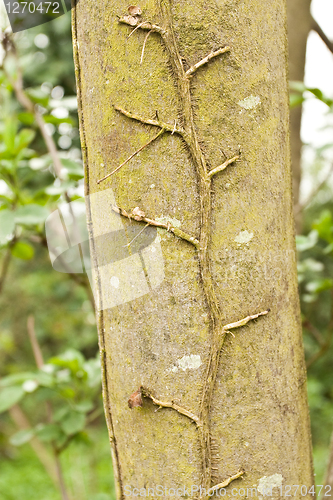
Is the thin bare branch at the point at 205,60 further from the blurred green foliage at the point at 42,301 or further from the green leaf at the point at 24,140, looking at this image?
the green leaf at the point at 24,140

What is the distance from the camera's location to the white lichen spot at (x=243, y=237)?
1.53ft

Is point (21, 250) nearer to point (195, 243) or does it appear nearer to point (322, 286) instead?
point (195, 243)

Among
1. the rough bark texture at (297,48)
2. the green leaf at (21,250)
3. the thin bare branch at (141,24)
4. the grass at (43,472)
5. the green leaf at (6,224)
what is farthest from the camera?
the grass at (43,472)

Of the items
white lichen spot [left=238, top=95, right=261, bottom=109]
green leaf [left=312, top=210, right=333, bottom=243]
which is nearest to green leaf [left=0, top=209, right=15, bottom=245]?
white lichen spot [left=238, top=95, right=261, bottom=109]

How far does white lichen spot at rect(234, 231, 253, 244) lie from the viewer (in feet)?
1.53

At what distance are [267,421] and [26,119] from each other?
1.03 meters

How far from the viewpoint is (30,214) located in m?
0.93

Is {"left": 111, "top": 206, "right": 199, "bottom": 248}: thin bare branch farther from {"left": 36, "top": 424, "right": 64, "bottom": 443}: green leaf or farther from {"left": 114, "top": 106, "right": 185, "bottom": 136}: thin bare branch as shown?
{"left": 36, "top": 424, "right": 64, "bottom": 443}: green leaf

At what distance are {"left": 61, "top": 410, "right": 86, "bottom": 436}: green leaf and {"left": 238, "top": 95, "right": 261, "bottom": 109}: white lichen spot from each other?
2.98 feet

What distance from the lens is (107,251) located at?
0.50 meters

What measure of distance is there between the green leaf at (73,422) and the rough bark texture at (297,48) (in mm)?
924

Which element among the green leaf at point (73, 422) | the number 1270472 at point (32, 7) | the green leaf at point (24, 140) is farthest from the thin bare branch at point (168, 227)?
the green leaf at point (73, 422)

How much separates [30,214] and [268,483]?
735 mm

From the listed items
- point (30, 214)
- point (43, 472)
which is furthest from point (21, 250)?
point (43, 472)
